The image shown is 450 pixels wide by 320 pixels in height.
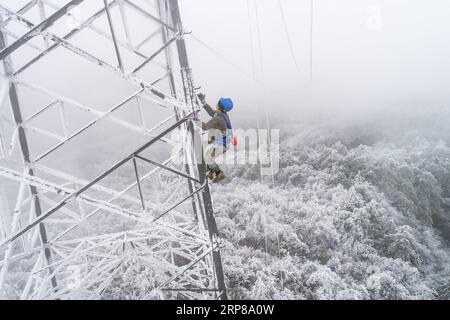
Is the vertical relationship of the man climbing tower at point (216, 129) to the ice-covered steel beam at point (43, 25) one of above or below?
below

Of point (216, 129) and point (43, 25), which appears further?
point (216, 129)

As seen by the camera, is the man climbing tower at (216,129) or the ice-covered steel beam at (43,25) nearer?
the ice-covered steel beam at (43,25)

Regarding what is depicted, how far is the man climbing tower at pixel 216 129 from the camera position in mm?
5238

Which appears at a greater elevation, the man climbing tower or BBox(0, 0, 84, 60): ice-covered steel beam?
BBox(0, 0, 84, 60): ice-covered steel beam

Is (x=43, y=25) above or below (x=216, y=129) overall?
above

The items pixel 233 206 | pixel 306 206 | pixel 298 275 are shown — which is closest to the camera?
pixel 298 275

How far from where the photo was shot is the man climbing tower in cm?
524

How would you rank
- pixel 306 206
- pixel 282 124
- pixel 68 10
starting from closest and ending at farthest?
1. pixel 68 10
2. pixel 306 206
3. pixel 282 124

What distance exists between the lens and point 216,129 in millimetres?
5340

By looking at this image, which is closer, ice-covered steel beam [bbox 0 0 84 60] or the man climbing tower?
ice-covered steel beam [bbox 0 0 84 60]
